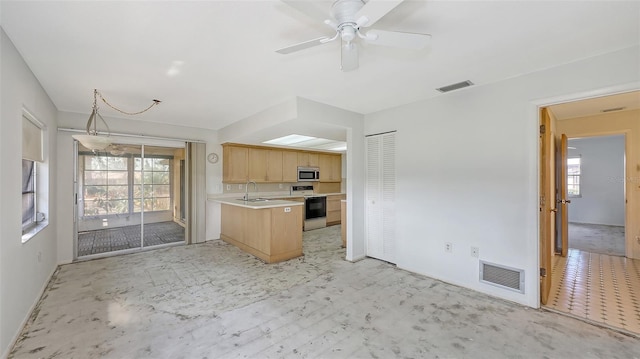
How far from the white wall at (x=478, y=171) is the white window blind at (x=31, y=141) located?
4195 millimetres

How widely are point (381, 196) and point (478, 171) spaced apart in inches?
55.4

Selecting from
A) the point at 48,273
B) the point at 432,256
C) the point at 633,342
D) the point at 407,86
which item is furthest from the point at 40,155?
the point at 633,342

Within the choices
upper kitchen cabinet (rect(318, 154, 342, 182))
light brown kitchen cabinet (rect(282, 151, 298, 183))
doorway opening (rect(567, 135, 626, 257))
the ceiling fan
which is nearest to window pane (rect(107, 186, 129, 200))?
light brown kitchen cabinet (rect(282, 151, 298, 183))

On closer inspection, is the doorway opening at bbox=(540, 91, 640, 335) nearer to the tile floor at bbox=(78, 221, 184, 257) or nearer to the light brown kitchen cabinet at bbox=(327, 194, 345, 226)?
the light brown kitchen cabinet at bbox=(327, 194, 345, 226)

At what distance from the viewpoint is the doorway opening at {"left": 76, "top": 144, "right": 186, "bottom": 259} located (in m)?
5.07

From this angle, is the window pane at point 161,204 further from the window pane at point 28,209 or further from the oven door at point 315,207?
the oven door at point 315,207

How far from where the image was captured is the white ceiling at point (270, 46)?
5.54 ft

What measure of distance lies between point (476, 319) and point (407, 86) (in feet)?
8.21

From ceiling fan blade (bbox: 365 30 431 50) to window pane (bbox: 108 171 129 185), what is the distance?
6187 millimetres

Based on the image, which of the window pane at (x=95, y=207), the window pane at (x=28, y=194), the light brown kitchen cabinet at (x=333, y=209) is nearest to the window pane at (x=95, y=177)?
the window pane at (x=95, y=207)

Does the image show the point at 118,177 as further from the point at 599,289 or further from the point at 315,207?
the point at 599,289

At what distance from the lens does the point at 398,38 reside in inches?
65.9

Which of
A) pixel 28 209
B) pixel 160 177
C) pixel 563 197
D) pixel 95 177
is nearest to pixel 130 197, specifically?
pixel 95 177

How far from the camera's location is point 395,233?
386 cm
